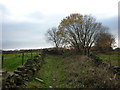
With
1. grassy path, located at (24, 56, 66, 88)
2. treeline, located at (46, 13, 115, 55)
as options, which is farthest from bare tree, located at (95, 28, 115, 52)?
grassy path, located at (24, 56, 66, 88)

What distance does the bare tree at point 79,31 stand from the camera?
141 feet

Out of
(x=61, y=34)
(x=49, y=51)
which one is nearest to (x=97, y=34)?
(x=61, y=34)

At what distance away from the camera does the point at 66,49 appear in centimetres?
4500

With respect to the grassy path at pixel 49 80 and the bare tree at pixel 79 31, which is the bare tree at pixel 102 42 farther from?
the grassy path at pixel 49 80

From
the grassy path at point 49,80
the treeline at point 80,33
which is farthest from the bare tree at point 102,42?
the grassy path at point 49,80

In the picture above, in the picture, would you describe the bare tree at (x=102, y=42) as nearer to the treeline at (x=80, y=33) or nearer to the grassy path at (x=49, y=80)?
the treeline at (x=80, y=33)

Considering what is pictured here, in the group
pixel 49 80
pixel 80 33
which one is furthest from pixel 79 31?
pixel 49 80

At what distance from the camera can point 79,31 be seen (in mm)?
43406

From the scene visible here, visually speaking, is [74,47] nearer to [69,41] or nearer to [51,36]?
[69,41]

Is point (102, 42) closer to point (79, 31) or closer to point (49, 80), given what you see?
point (79, 31)

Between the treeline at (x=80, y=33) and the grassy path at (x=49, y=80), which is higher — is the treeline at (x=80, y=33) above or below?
above

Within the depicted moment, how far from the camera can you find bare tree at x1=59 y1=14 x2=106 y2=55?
4294cm

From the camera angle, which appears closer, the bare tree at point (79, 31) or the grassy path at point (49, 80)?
the grassy path at point (49, 80)

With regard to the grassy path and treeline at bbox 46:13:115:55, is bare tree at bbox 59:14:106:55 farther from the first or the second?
the grassy path
